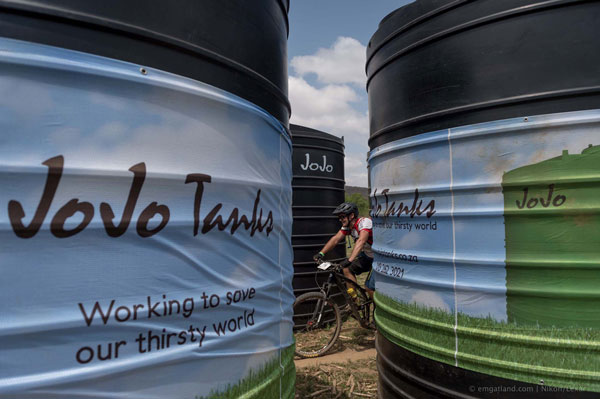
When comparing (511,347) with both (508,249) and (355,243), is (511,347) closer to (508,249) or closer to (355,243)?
(508,249)

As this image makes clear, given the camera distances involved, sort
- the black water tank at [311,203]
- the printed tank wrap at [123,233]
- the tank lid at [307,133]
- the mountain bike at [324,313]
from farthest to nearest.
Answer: the tank lid at [307,133], the black water tank at [311,203], the mountain bike at [324,313], the printed tank wrap at [123,233]

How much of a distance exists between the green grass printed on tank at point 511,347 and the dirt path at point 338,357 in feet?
8.32

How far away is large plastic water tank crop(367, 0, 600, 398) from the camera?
6.61 ft

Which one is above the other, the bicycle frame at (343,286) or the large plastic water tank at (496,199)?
the large plastic water tank at (496,199)

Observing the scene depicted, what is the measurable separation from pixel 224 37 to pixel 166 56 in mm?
310

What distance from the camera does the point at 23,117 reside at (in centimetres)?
104

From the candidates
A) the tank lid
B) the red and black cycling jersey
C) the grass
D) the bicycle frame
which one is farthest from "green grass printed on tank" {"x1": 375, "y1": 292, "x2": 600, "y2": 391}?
the tank lid

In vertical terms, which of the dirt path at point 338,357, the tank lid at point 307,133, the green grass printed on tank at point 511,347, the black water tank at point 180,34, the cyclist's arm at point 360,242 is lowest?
the dirt path at point 338,357

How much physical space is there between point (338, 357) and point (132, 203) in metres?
4.63

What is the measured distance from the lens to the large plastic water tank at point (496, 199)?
201cm

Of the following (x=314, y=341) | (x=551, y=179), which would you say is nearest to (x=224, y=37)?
(x=551, y=179)

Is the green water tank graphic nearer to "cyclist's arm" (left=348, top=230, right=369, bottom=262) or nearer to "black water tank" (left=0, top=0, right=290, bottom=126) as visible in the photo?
"black water tank" (left=0, top=0, right=290, bottom=126)

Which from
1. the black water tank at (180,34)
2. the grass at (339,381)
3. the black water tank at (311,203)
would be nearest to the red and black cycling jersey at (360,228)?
the black water tank at (311,203)

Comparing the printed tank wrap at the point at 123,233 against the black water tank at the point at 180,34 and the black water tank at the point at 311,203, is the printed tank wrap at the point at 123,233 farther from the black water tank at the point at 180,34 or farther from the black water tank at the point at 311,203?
the black water tank at the point at 311,203
